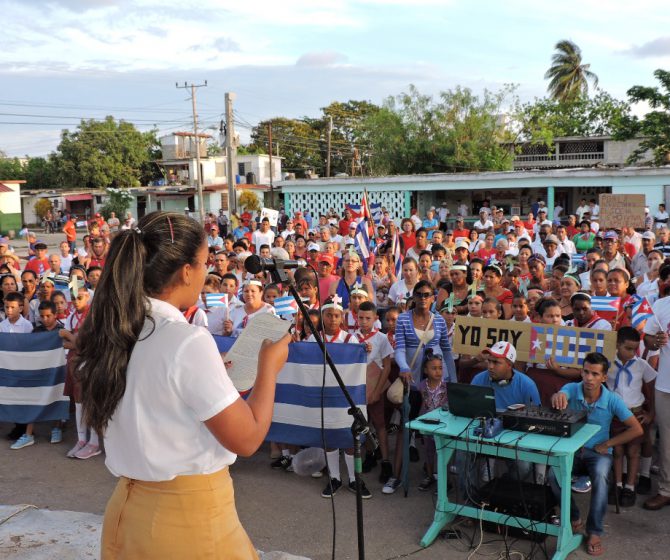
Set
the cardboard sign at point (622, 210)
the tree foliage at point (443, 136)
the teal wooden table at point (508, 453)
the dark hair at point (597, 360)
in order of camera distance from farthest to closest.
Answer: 1. the tree foliage at point (443, 136)
2. the cardboard sign at point (622, 210)
3. the dark hair at point (597, 360)
4. the teal wooden table at point (508, 453)

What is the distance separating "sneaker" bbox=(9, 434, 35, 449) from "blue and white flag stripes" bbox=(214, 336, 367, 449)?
114 inches

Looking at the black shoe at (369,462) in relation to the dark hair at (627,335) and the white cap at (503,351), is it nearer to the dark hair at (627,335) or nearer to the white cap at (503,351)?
the white cap at (503,351)

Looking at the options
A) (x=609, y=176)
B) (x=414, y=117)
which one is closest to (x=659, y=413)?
(x=609, y=176)

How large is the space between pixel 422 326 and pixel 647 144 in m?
22.3

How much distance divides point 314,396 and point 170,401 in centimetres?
458

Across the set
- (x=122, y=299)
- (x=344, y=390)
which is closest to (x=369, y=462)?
(x=344, y=390)

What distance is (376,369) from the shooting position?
6.65m

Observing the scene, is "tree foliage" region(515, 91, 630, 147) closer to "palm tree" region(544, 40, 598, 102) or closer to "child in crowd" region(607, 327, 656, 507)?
"palm tree" region(544, 40, 598, 102)

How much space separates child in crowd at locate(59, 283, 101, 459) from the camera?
727 cm

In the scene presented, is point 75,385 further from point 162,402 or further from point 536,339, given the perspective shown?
point 162,402

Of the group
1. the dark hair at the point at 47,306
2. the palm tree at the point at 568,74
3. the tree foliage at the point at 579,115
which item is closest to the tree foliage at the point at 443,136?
the tree foliage at the point at 579,115

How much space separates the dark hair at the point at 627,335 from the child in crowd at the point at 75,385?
483 cm

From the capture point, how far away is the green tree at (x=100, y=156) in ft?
189

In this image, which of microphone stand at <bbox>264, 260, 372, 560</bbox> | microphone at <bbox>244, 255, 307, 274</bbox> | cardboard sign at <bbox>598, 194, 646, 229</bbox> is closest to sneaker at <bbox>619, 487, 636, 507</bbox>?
microphone stand at <bbox>264, 260, 372, 560</bbox>
